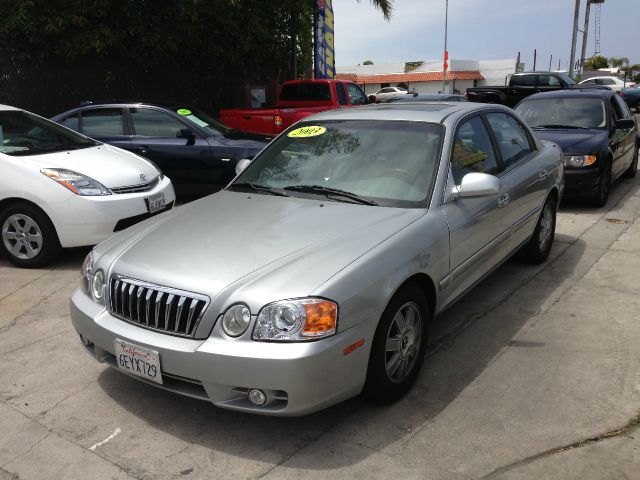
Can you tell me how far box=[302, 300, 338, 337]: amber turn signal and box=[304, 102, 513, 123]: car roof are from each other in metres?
1.89

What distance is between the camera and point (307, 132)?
4.42 meters

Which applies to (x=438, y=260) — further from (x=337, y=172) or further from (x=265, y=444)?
(x=265, y=444)

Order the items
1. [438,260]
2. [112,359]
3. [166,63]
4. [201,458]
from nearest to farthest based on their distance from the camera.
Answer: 1. [201,458]
2. [112,359]
3. [438,260]
4. [166,63]

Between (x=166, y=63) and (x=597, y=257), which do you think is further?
(x=166, y=63)

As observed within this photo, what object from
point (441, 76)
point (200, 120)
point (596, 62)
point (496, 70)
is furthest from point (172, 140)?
point (596, 62)

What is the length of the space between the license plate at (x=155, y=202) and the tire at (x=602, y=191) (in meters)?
5.52

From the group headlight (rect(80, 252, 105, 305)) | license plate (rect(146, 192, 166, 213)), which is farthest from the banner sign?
headlight (rect(80, 252, 105, 305))

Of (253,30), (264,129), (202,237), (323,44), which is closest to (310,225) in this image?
(202,237)

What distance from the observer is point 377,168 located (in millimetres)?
3857

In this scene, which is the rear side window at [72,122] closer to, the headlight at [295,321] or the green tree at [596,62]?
the headlight at [295,321]

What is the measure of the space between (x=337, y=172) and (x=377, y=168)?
0.27m

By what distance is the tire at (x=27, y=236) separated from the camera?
18.5 feet

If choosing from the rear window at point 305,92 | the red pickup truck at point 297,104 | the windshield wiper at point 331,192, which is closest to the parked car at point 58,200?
the windshield wiper at point 331,192

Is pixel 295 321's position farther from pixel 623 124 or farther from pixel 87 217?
pixel 623 124
